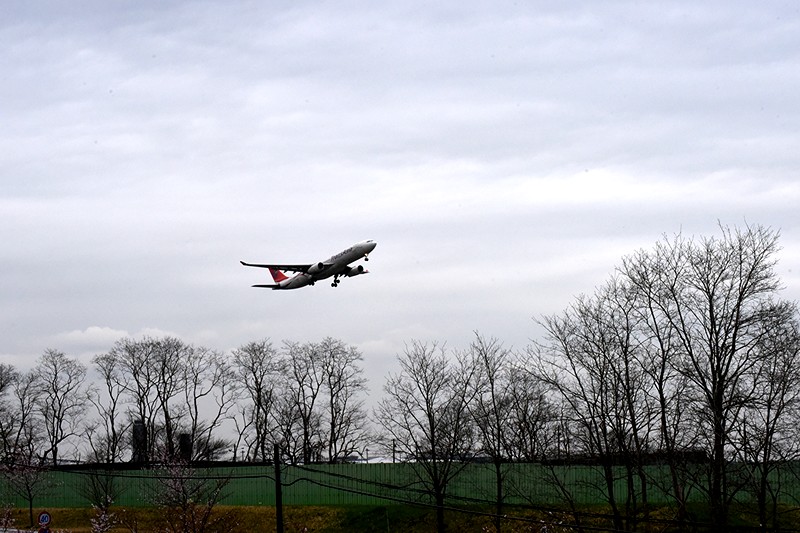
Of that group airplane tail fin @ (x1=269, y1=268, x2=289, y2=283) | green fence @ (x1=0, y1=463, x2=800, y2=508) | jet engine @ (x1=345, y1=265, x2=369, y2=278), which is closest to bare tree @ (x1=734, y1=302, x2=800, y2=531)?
green fence @ (x1=0, y1=463, x2=800, y2=508)

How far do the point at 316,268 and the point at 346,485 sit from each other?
16684 millimetres

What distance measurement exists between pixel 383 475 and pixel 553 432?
14547 mm

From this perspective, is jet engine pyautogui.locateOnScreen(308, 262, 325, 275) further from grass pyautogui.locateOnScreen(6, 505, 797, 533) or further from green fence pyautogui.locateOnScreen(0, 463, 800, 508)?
grass pyautogui.locateOnScreen(6, 505, 797, 533)

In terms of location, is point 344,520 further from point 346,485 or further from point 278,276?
point 278,276

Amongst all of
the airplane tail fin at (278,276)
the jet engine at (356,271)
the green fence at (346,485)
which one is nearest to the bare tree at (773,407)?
the green fence at (346,485)

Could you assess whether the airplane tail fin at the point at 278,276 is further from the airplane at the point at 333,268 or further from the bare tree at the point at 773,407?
the bare tree at the point at 773,407

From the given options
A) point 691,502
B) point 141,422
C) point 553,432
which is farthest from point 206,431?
point 691,502

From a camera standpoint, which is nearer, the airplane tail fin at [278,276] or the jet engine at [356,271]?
the jet engine at [356,271]

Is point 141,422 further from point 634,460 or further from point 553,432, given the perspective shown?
point 634,460

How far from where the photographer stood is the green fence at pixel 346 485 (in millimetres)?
54375

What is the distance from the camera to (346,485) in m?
65.1

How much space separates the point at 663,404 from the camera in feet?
136

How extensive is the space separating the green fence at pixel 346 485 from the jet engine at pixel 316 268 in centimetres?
1312

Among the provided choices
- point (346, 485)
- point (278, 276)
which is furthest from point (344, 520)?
point (278, 276)
